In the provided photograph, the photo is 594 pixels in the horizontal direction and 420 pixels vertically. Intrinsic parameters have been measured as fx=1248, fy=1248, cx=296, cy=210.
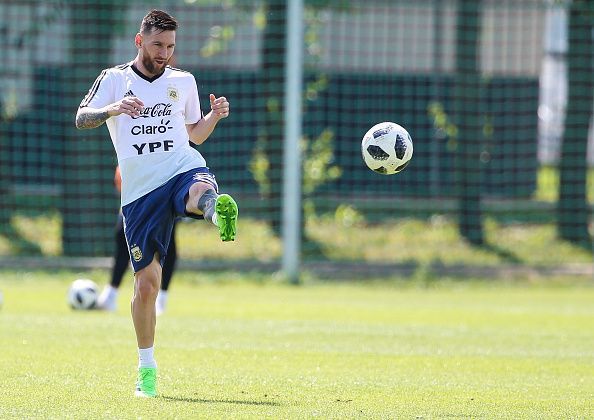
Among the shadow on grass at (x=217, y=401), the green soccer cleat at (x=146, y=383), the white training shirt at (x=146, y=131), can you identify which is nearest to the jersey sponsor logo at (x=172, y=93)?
the white training shirt at (x=146, y=131)

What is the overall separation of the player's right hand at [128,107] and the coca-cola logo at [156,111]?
0.29 meters

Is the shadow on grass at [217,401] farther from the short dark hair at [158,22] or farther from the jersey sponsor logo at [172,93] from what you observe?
the short dark hair at [158,22]

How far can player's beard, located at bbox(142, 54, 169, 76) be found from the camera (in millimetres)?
7590

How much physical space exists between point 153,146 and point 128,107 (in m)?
0.48

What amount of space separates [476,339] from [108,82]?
4.77m

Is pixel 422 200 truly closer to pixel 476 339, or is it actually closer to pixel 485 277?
pixel 485 277

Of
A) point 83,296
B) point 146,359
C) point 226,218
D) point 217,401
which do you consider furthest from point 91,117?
point 83,296

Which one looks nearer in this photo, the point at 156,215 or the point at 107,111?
the point at 107,111

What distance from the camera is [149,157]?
753cm

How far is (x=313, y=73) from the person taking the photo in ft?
67.2

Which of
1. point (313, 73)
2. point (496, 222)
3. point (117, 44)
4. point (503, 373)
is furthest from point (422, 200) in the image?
point (503, 373)

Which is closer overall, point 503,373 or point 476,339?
point 503,373

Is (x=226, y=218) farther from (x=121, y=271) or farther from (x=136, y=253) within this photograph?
(x=121, y=271)

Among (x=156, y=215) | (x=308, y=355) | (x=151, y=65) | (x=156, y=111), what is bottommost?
(x=308, y=355)
